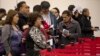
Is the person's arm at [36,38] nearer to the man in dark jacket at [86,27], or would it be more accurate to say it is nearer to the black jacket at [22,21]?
the black jacket at [22,21]

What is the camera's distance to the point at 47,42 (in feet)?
18.7

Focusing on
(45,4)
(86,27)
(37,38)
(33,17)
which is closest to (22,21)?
(45,4)

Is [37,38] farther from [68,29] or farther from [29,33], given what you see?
[68,29]

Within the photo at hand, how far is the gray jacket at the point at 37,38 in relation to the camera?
17.5 ft

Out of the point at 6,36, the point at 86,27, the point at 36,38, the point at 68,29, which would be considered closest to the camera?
the point at 36,38

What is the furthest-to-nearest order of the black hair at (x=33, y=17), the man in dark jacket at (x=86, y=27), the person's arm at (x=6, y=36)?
the man in dark jacket at (x=86, y=27), the person's arm at (x=6, y=36), the black hair at (x=33, y=17)

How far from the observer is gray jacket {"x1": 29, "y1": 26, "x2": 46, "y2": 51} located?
5.33 metres

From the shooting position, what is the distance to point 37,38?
5336 mm

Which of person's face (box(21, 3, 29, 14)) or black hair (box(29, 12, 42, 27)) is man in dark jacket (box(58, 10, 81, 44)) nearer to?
person's face (box(21, 3, 29, 14))

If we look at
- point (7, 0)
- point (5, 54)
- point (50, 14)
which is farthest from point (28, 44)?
point (7, 0)

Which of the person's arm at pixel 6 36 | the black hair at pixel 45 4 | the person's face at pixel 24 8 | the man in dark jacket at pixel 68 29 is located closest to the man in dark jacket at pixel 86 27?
the man in dark jacket at pixel 68 29

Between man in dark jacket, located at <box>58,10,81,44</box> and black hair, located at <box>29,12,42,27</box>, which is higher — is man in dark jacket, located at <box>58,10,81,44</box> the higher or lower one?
the lower one

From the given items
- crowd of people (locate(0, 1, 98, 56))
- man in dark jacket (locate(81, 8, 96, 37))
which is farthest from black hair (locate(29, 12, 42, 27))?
man in dark jacket (locate(81, 8, 96, 37))

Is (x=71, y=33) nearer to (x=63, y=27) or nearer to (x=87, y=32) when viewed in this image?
(x=63, y=27)
